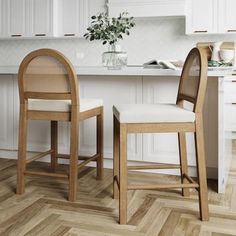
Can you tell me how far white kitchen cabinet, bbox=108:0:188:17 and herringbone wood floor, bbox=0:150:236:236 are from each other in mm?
2668

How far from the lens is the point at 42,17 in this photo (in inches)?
202

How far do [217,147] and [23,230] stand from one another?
1.47 metres

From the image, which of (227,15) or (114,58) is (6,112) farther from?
(227,15)

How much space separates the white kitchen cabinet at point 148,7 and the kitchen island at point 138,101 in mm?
2039

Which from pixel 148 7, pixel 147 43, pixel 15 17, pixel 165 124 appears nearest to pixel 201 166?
pixel 165 124

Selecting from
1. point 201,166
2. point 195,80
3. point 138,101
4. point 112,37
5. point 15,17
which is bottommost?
point 201,166

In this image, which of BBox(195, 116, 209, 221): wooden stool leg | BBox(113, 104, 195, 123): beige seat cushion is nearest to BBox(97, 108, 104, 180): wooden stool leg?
BBox(113, 104, 195, 123): beige seat cushion

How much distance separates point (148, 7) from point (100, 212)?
3309 millimetres

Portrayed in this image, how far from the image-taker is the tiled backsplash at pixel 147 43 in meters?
5.11

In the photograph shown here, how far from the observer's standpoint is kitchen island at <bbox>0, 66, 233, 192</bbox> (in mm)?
2467

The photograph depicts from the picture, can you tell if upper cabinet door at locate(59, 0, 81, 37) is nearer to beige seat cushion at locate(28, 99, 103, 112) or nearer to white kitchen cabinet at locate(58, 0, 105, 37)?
white kitchen cabinet at locate(58, 0, 105, 37)

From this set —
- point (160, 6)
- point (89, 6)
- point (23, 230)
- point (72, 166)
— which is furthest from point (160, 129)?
point (89, 6)

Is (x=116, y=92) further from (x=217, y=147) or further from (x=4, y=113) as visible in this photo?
(x=4, y=113)

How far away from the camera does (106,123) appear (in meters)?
2.91
